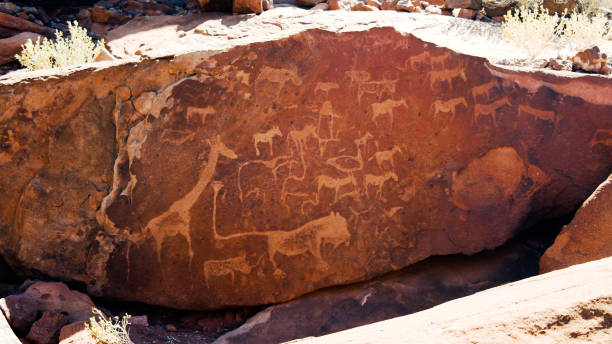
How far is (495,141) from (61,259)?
297cm

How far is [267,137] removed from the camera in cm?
317

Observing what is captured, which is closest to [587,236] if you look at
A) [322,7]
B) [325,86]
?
[325,86]

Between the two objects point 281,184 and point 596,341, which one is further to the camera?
point 281,184

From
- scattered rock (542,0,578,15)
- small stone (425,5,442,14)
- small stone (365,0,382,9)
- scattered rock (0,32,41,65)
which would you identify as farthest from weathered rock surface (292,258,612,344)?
scattered rock (542,0,578,15)

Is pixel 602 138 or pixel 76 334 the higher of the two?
pixel 602 138

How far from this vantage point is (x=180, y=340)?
9.18 feet

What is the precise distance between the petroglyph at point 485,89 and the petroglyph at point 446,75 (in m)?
0.11

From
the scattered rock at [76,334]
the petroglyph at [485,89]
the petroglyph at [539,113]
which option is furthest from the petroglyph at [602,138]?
the scattered rock at [76,334]

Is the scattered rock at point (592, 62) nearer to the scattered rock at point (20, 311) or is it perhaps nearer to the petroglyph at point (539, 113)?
the petroglyph at point (539, 113)

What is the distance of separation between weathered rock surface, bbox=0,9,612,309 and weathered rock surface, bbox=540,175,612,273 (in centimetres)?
43

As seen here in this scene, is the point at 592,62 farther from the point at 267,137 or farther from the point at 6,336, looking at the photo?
the point at 6,336

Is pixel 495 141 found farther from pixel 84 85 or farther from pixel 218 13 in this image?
pixel 218 13

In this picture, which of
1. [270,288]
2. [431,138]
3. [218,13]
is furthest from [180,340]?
[218,13]

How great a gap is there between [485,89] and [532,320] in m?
2.51
